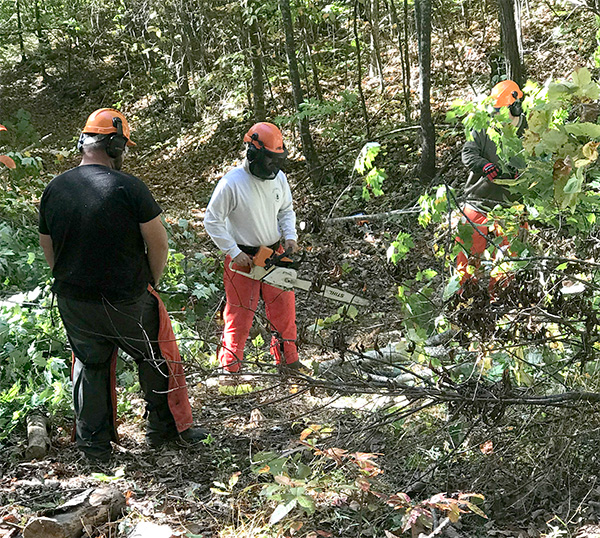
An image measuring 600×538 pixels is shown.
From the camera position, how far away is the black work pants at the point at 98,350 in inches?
148

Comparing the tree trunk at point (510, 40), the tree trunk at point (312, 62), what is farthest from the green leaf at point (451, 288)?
the tree trunk at point (312, 62)

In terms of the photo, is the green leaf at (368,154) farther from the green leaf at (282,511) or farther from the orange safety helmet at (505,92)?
the orange safety helmet at (505,92)

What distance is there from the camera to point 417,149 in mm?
10383

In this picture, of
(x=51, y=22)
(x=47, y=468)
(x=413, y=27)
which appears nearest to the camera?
(x=47, y=468)

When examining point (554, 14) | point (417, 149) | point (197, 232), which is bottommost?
point (197, 232)

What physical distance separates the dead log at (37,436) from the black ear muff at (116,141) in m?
1.77

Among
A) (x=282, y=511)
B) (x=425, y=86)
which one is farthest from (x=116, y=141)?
(x=425, y=86)

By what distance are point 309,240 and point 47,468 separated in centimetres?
507

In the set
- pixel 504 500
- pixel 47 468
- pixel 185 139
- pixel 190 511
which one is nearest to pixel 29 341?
pixel 47 468

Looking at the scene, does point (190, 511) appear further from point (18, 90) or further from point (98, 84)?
point (18, 90)

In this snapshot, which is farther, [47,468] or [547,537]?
[47,468]

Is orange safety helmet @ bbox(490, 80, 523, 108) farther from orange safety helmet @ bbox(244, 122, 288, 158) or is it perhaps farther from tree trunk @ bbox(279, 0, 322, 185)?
tree trunk @ bbox(279, 0, 322, 185)

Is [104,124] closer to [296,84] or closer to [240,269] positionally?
[240,269]

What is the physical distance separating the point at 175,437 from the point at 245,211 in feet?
5.62
